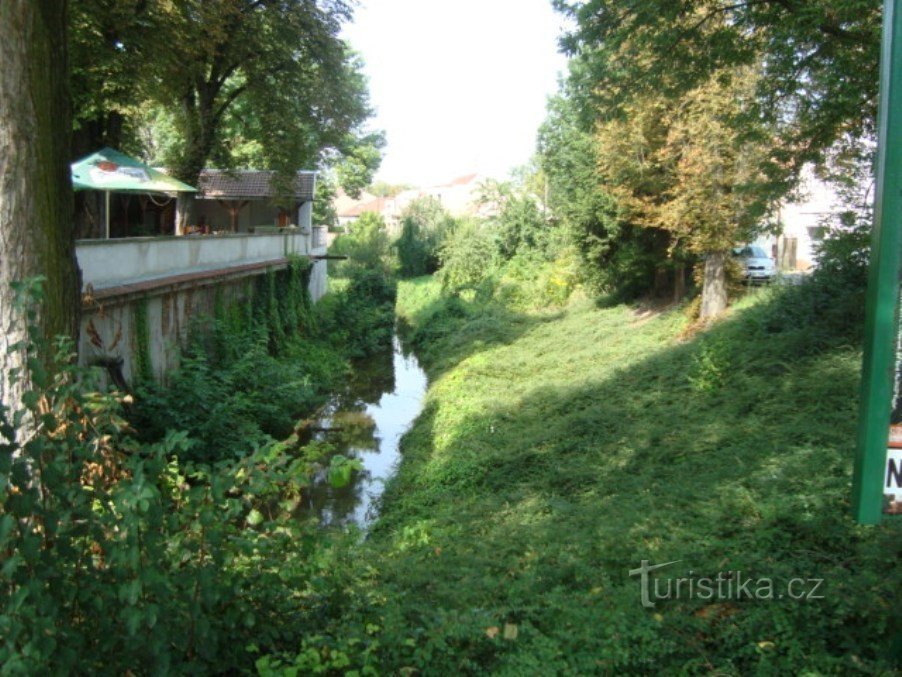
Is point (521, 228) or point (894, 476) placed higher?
point (521, 228)

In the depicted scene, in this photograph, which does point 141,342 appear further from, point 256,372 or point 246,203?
point 246,203

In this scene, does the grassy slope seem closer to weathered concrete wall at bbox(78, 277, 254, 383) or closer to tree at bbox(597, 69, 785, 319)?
tree at bbox(597, 69, 785, 319)

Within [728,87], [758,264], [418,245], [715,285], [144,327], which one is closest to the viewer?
[728,87]

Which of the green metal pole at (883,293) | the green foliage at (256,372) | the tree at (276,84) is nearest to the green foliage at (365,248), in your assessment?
the green foliage at (256,372)

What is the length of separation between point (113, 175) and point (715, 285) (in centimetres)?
1310

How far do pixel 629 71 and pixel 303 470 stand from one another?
30.8 feet

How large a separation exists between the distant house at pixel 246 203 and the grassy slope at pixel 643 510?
771 inches

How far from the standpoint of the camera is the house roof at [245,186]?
34.7 metres

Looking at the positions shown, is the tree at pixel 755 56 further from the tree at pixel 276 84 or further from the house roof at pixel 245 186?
the house roof at pixel 245 186

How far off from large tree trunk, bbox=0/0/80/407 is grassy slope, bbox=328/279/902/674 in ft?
11.5

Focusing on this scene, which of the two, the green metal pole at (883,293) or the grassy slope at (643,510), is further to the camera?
the grassy slope at (643,510)

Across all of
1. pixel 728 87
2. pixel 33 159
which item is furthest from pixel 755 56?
pixel 33 159

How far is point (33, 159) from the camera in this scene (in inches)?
230

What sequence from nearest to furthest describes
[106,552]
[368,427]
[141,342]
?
1. [106,552]
2. [141,342]
3. [368,427]
